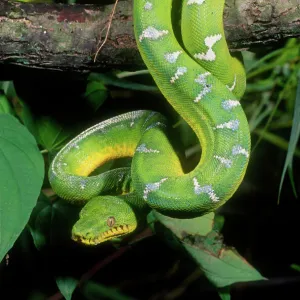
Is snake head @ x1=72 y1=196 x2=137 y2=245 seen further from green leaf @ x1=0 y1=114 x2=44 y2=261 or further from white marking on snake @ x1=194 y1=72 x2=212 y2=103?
white marking on snake @ x1=194 y1=72 x2=212 y2=103

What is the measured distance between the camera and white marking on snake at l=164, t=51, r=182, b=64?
1760mm

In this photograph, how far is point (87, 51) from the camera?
201 centimetres

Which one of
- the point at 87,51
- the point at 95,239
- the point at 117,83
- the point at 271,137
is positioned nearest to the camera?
the point at 95,239

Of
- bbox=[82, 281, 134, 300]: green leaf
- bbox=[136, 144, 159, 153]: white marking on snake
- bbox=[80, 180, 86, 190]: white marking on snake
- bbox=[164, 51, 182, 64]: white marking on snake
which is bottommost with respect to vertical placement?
bbox=[82, 281, 134, 300]: green leaf

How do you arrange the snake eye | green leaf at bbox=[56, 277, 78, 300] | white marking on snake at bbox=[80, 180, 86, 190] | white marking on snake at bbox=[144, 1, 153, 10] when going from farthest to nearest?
green leaf at bbox=[56, 277, 78, 300]
white marking on snake at bbox=[80, 180, 86, 190]
the snake eye
white marking on snake at bbox=[144, 1, 153, 10]

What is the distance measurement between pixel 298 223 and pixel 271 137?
2.21ft

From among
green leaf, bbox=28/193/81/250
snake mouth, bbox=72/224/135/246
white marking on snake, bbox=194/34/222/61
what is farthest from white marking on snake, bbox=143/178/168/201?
green leaf, bbox=28/193/81/250

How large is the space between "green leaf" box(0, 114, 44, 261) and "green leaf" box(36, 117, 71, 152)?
0.43 metres

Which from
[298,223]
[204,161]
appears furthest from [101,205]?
[298,223]

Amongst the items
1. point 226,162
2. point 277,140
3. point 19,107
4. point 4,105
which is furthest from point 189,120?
point 277,140

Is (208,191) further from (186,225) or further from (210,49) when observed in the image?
(186,225)

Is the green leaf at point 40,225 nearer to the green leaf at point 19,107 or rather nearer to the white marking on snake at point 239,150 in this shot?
the green leaf at point 19,107

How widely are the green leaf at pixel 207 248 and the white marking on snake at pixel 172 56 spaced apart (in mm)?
840

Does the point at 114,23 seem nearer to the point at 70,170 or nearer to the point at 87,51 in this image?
the point at 87,51
